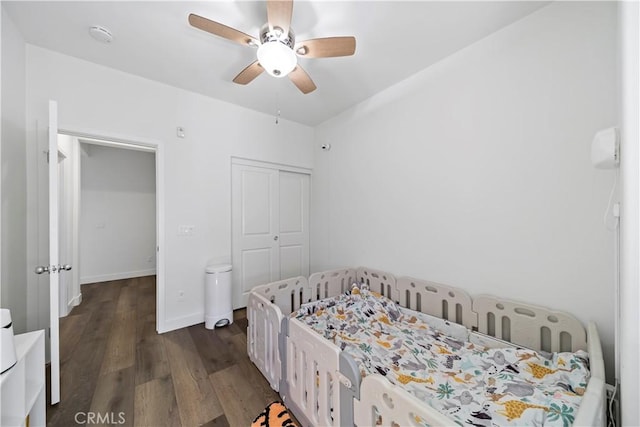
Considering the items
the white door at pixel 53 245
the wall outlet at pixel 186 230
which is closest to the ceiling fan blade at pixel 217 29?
the white door at pixel 53 245

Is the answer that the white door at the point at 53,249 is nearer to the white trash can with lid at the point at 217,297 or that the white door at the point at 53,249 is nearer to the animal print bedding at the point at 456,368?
the white trash can with lid at the point at 217,297

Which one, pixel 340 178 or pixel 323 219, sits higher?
pixel 340 178

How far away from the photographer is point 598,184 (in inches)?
52.1

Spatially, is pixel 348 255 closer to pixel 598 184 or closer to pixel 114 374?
pixel 598 184

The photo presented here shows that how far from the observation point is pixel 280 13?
4.20 feet

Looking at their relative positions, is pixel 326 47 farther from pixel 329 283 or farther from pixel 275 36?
pixel 329 283

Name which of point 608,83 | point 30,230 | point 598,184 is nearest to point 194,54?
point 30,230

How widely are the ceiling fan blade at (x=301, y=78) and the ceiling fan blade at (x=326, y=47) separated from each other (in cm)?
14

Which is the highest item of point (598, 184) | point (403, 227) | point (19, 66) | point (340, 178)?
point (19, 66)

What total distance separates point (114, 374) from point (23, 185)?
1581mm

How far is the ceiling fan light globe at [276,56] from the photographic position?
135cm

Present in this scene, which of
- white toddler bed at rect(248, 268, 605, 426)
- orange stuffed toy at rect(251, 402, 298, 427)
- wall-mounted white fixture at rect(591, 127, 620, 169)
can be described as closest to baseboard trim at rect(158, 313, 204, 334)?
white toddler bed at rect(248, 268, 605, 426)

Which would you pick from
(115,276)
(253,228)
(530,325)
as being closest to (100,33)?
(253,228)

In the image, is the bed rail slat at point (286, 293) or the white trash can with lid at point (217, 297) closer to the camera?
the bed rail slat at point (286, 293)
